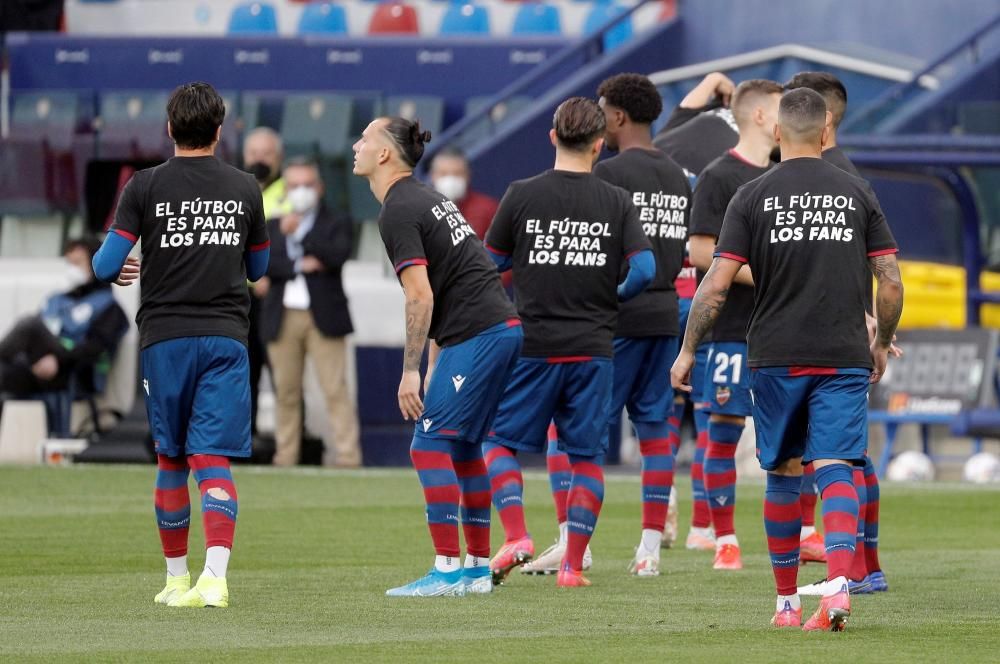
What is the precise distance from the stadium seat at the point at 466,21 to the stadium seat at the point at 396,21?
1.21 ft

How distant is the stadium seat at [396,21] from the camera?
87.3 feet

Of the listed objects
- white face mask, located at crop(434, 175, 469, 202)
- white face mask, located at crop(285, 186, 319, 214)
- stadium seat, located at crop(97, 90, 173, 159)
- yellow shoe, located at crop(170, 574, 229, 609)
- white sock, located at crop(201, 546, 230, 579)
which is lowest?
yellow shoe, located at crop(170, 574, 229, 609)

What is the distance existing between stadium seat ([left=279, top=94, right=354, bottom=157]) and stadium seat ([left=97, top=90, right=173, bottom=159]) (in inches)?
53.2

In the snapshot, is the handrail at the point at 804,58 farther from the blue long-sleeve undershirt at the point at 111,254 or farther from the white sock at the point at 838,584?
the white sock at the point at 838,584

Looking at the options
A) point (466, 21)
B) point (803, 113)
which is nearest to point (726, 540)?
point (803, 113)

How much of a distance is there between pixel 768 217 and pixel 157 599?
107 inches

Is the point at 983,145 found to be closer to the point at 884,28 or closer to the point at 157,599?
the point at 884,28

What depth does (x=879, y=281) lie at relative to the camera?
723 cm

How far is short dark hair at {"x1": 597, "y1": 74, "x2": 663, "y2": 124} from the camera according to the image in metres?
9.67

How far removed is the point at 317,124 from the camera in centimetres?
2320

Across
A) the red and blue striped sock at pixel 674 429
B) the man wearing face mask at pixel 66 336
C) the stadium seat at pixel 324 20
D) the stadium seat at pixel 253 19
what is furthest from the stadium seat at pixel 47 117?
the red and blue striped sock at pixel 674 429

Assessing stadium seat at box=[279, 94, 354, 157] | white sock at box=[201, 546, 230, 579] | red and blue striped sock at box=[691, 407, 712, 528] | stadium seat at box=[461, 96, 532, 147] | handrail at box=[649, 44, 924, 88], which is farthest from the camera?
stadium seat at box=[279, 94, 354, 157]

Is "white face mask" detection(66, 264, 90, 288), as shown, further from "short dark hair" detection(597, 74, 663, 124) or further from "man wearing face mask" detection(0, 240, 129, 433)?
"short dark hair" detection(597, 74, 663, 124)

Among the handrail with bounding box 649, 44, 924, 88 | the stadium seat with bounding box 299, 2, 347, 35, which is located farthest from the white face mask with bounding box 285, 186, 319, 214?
Answer: the stadium seat with bounding box 299, 2, 347, 35
